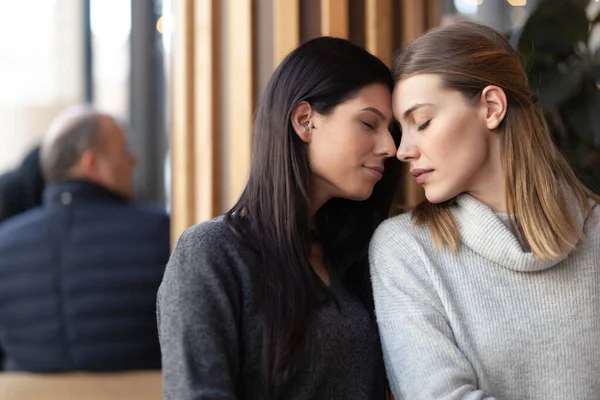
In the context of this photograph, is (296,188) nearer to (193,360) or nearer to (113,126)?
(193,360)

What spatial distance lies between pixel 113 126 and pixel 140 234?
46cm

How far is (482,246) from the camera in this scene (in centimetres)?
168

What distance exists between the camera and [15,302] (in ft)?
9.02

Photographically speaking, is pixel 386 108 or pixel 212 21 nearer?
pixel 386 108

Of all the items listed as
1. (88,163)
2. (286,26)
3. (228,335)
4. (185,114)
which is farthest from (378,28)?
(88,163)

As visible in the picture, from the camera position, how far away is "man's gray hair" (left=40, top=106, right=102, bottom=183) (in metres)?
2.90

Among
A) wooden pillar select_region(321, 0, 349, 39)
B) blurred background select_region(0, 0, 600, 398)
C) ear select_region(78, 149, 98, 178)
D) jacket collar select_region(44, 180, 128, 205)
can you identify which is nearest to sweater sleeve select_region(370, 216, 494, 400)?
blurred background select_region(0, 0, 600, 398)

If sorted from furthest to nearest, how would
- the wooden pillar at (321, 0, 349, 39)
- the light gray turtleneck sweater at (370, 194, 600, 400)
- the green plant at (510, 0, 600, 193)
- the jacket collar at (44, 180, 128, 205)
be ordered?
1. the jacket collar at (44, 180, 128, 205)
2. the green plant at (510, 0, 600, 193)
3. the wooden pillar at (321, 0, 349, 39)
4. the light gray turtleneck sweater at (370, 194, 600, 400)

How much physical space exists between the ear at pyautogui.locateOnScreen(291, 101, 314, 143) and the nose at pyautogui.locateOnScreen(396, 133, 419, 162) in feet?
0.61

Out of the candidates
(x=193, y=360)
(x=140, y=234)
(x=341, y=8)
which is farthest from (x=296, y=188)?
(x=140, y=234)

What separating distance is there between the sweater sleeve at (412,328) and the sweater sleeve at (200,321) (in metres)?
0.31

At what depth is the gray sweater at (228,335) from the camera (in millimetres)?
1474

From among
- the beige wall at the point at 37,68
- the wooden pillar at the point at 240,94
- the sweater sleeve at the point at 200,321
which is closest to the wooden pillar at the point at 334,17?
the wooden pillar at the point at 240,94

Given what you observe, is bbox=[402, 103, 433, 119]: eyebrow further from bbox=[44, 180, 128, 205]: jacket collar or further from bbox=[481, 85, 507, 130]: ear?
bbox=[44, 180, 128, 205]: jacket collar
